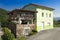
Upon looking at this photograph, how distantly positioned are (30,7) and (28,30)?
6.40 m

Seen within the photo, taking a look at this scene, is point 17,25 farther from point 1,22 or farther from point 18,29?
point 1,22

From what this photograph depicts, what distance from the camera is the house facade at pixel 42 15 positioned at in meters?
37.1

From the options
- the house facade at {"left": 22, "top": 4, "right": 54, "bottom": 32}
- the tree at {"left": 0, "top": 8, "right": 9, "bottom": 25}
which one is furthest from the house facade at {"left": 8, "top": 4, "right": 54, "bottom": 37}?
the tree at {"left": 0, "top": 8, "right": 9, "bottom": 25}

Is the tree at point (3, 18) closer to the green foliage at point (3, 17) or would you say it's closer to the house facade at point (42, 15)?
the green foliage at point (3, 17)

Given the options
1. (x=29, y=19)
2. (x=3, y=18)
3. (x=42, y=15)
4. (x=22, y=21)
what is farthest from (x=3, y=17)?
(x=42, y=15)

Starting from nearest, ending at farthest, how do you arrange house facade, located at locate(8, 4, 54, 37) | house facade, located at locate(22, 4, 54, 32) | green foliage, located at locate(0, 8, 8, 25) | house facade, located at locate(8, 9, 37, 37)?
house facade, located at locate(8, 9, 37, 37) → house facade, located at locate(8, 4, 54, 37) → green foliage, located at locate(0, 8, 8, 25) → house facade, located at locate(22, 4, 54, 32)

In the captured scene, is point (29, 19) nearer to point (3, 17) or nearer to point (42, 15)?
point (42, 15)

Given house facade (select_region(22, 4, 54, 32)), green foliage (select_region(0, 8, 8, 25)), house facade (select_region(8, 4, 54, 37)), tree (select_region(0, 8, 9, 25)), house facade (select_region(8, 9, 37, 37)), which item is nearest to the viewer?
house facade (select_region(8, 9, 37, 37))

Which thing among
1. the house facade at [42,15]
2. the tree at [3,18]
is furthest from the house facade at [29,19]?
the tree at [3,18]

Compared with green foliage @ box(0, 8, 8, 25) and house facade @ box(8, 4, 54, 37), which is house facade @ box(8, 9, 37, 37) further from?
green foliage @ box(0, 8, 8, 25)

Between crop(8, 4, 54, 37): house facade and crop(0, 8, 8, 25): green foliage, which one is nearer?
crop(8, 4, 54, 37): house facade

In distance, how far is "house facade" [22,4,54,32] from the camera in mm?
37094

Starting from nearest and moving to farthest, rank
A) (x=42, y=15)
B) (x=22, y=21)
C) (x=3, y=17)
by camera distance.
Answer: (x=22, y=21), (x=42, y=15), (x=3, y=17)

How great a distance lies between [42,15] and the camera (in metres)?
39.1
